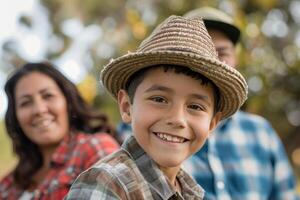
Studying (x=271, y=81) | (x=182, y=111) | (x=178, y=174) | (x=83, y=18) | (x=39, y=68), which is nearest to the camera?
(x=182, y=111)

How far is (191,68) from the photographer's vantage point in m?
1.77

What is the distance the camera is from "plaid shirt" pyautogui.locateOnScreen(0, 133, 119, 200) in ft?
9.22

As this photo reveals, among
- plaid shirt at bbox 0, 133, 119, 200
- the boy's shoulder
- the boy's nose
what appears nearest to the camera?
the boy's shoulder

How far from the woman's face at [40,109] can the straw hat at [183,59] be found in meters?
1.17

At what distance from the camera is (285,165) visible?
3234 millimetres

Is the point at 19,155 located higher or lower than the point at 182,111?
lower

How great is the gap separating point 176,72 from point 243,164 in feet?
4.63

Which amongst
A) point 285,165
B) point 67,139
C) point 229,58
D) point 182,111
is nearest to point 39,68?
point 67,139

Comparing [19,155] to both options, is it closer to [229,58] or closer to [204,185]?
[204,185]

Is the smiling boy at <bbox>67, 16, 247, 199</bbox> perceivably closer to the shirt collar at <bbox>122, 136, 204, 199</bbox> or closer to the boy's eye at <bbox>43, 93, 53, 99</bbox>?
the shirt collar at <bbox>122, 136, 204, 199</bbox>

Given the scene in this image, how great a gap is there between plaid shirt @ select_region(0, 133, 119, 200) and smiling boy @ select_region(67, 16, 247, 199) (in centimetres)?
100

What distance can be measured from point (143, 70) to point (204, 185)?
1199 millimetres

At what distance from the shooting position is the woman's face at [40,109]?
3066 millimetres

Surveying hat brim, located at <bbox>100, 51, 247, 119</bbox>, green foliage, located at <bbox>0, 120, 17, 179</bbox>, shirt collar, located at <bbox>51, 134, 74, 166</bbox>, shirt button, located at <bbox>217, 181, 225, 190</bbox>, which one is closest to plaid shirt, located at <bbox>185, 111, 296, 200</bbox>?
shirt button, located at <bbox>217, 181, 225, 190</bbox>
